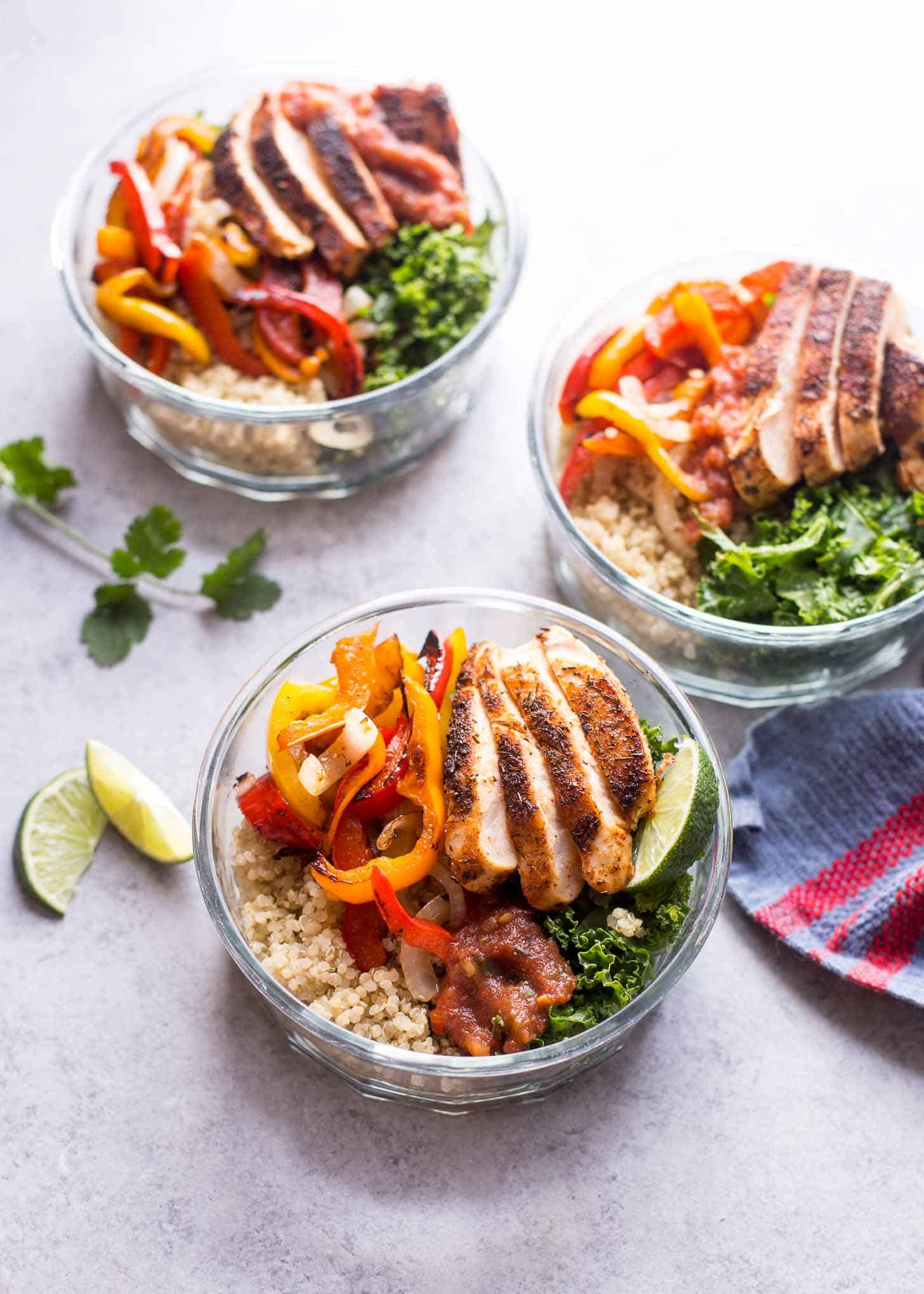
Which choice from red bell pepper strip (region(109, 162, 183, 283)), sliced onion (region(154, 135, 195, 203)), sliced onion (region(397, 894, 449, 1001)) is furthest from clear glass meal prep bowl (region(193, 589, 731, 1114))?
sliced onion (region(154, 135, 195, 203))

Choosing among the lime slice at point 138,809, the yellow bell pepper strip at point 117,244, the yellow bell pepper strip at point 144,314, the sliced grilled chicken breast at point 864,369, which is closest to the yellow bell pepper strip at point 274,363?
the yellow bell pepper strip at point 144,314

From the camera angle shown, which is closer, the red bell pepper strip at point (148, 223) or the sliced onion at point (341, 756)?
the sliced onion at point (341, 756)

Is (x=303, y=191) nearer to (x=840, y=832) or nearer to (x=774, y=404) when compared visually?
(x=774, y=404)

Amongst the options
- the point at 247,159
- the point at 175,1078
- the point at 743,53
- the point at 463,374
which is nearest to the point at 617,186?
the point at 743,53

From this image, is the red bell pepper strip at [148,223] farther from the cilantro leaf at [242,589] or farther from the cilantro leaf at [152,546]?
the cilantro leaf at [242,589]

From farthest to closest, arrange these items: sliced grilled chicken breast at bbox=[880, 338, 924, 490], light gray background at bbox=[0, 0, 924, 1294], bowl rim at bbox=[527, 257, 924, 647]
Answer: sliced grilled chicken breast at bbox=[880, 338, 924, 490], bowl rim at bbox=[527, 257, 924, 647], light gray background at bbox=[0, 0, 924, 1294]

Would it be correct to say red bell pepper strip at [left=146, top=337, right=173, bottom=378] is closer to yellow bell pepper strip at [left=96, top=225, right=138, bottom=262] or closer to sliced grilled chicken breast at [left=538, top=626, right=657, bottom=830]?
yellow bell pepper strip at [left=96, top=225, right=138, bottom=262]

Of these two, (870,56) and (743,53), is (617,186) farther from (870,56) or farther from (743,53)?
(870,56)

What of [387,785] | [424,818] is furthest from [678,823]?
[387,785]
